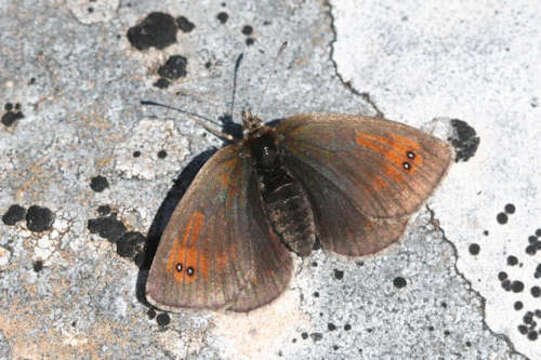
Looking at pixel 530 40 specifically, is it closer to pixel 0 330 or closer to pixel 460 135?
pixel 460 135

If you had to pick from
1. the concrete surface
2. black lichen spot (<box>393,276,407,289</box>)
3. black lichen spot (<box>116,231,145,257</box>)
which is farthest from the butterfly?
black lichen spot (<box>116,231,145,257</box>)

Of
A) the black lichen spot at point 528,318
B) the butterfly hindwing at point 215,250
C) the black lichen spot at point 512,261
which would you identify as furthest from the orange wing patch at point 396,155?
the black lichen spot at point 528,318

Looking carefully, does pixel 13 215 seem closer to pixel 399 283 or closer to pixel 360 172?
pixel 360 172

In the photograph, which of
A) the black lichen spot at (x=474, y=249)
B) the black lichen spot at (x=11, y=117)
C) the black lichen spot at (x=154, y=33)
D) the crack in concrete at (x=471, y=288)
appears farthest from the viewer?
the black lichen spot at (x=154, y=33)

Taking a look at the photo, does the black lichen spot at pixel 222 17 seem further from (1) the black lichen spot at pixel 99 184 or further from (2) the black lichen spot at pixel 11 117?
(2) the black lichen spot at pixel 11 117

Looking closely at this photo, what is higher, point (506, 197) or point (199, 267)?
point (506, 197)

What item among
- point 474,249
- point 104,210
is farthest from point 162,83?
point 474,249

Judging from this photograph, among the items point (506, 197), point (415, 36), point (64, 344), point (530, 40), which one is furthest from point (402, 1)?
point (64, 344)
